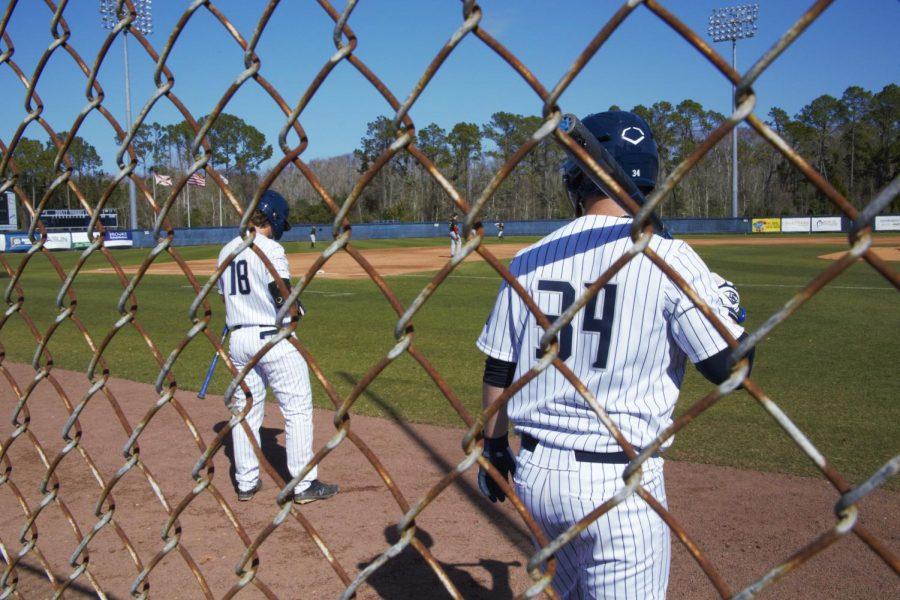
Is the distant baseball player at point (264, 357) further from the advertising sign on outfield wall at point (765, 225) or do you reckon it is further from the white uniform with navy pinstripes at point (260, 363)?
the advertising sign on outfield wall at point (765, 225)

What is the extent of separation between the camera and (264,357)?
15.5ft

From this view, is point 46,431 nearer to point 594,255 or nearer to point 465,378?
point 465,378

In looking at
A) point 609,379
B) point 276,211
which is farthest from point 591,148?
point 276,211

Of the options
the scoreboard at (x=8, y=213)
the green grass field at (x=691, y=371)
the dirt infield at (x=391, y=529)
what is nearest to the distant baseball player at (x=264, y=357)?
the dirt infield at (x=391, y=529)

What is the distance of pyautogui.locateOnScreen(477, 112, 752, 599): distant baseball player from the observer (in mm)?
1926

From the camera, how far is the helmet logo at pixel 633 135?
6.90 ft

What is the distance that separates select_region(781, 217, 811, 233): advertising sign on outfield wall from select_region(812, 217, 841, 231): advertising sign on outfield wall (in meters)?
0.43

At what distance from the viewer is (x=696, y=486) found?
191 inches

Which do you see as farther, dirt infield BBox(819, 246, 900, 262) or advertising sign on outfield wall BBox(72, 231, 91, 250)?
advertising sign on outfield wall BBox(72, 231, 91, 250)

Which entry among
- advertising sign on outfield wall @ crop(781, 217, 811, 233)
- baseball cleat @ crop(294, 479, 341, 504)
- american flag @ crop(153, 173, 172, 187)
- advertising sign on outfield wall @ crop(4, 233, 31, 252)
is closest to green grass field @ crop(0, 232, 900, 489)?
baseball cleat @ crop(294, 479, 341, 504)

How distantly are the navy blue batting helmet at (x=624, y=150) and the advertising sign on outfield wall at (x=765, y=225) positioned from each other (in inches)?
2002

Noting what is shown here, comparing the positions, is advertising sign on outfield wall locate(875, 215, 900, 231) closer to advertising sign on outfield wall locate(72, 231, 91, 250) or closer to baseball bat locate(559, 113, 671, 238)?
advertising sign on outfield wall locate(72, 231, 91, 250)

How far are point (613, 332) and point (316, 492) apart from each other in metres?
3.41

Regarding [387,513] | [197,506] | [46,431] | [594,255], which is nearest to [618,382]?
[594,255]
